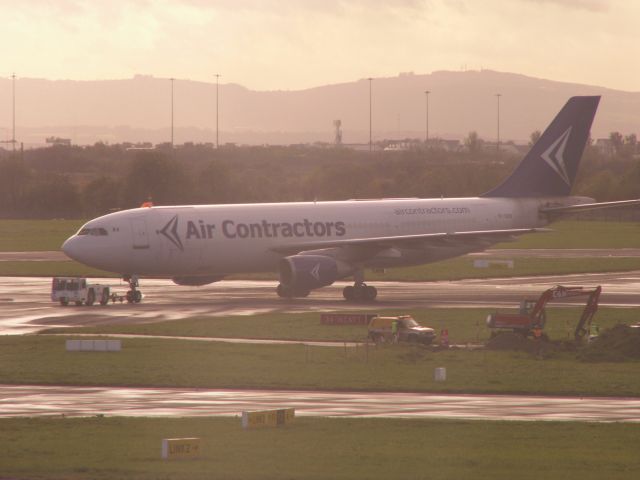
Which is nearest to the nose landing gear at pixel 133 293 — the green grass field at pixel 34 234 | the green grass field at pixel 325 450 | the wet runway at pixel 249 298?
the wet runway at pixel 249 298

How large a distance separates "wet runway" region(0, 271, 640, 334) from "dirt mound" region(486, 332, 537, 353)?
47.8ft

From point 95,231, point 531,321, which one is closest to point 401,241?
point 95,231

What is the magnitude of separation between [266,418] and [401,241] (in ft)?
125

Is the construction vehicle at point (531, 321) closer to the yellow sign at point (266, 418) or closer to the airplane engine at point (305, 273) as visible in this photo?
the airplane engine at point (305, 273)

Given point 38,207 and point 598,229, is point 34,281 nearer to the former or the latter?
point 598,229

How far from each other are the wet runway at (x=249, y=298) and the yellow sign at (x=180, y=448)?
28862 mm

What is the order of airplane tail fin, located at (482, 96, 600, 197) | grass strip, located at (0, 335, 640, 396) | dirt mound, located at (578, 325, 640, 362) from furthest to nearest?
airplane tail fin, located at (482, 96, 600, 197), dirt mound, located at (578, 325, 640, 362), grass strip, located at (0, 335, 640, 396)

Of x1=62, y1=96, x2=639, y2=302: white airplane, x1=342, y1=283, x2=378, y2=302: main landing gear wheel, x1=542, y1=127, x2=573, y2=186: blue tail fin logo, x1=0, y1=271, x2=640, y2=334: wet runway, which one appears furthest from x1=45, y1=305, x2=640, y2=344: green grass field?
x1=542, y1=127, x2=573, y2=186: blue tail fin logo

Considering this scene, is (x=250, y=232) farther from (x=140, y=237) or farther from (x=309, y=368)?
(x=309, y=368)

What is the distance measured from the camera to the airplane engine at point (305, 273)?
68438 mm

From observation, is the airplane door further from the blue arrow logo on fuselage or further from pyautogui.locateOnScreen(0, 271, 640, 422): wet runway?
pyautogui.locateOnScreen(0, 271, 640, 422): wet runway

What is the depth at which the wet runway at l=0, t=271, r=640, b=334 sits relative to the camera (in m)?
63.7

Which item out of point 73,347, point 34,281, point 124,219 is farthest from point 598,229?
point 73,347

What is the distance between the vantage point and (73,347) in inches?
1989
